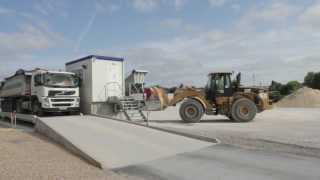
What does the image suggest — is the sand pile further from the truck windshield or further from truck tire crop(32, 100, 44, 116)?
truck tire crop(32, 100, 44, 116)

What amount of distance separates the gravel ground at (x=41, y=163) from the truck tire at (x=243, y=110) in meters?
A: 11.7

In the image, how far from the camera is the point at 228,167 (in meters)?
11.1

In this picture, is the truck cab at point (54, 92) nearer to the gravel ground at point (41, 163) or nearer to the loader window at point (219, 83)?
the gravel ground at point (41, 163)

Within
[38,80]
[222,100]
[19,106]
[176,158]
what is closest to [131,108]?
[38,80]

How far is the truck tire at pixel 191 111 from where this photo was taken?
25.4 metres

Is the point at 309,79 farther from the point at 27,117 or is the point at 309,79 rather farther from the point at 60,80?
the point at 27,117

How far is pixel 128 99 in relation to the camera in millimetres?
24906

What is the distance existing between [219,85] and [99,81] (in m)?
6.68

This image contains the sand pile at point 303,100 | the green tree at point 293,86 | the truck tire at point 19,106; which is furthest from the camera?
the green tree at point 293,86

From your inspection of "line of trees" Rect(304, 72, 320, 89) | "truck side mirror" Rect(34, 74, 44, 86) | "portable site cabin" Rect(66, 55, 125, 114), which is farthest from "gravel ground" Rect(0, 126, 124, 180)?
"line of trees" Rect(304, 72, 320, 89)

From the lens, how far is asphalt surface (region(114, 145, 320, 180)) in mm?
10172

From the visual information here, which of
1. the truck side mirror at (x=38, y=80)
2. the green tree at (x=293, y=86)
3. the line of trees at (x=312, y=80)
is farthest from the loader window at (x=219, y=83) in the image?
the line of trees at (x=312, y=80)

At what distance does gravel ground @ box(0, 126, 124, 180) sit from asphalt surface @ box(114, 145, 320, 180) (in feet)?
3.00

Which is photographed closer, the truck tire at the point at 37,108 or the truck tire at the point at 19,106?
the truck tire at the point at 37,108
